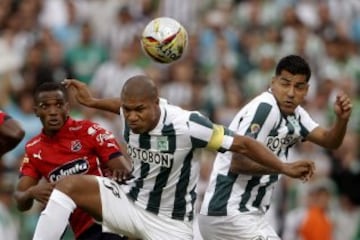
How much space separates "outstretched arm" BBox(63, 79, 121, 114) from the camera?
11172mm

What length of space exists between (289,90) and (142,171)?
136cm

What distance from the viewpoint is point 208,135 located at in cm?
1027

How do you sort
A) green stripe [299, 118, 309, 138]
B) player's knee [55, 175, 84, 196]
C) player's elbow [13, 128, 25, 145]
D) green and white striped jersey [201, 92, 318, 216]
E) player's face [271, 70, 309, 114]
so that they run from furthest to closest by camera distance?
green stripe [299, 118, 309, 138] < player's face [271, 70, 309, 114] < green and white striped jersey [201, 92, 318, 216] < player's elbow [13, 128, 25, 145] < player's knee [55, 175, 84, 196]

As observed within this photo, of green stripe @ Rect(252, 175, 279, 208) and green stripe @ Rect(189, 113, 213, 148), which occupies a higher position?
green stripe @ Rect(189, 113, 213, 148)

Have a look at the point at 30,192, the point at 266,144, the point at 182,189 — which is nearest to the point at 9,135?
the point at 30,192

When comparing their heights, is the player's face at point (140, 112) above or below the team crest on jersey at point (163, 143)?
above

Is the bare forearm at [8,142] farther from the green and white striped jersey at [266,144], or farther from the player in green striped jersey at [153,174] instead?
the green and white striped jersey at [266,144]

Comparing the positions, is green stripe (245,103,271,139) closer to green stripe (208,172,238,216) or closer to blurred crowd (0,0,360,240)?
green stripe (208,172,238,216)

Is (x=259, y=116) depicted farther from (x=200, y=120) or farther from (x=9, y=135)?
(x=9, y=135)

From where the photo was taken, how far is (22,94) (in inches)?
705

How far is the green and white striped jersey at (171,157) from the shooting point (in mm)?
10305

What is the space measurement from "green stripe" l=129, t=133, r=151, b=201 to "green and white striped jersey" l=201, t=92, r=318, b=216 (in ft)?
2.41

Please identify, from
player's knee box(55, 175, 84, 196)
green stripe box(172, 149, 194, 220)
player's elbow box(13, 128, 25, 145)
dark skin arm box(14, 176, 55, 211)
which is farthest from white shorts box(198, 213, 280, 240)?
player's elbow box(13, 128, 25, 145)

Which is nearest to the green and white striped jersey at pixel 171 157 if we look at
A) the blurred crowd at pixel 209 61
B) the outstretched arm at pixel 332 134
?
the outstretched arm at pixel 332 134
